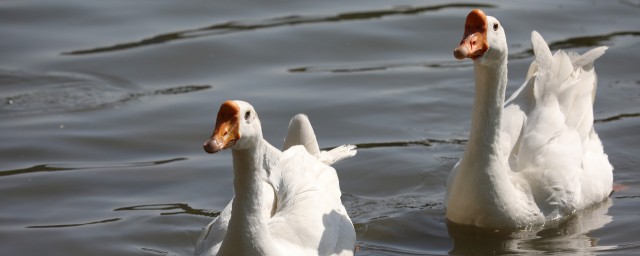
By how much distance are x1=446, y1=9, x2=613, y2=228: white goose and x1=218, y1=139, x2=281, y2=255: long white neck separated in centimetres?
163

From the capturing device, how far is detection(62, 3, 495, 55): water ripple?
41.4ft

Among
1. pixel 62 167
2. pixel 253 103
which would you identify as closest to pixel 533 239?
pixel 253 103

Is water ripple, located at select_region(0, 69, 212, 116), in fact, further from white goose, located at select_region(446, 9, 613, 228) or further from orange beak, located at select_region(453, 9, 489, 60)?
orange beak, located at select_region(453, 9, 489, 60)

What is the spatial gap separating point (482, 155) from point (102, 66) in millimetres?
5339

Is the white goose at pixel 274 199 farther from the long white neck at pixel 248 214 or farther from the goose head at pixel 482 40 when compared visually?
the goose head at pixel 482 40

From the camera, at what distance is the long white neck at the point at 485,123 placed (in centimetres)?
785

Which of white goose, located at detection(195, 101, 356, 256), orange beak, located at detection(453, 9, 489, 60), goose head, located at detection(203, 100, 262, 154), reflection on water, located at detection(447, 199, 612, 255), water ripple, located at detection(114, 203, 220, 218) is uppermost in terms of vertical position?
orange beak, located at detection(453, 9, 489, 60)

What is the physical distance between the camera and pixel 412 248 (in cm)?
795

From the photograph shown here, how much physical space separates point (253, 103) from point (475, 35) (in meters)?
3.79

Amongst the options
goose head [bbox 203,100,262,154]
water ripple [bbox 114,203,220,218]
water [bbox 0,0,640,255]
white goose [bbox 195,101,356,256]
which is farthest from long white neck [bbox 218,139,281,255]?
water ripple [bbox 114,203,220,218]

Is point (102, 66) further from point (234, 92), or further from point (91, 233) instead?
point (91, 233)

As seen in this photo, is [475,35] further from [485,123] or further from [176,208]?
[176,208]

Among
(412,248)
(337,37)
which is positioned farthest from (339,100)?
(412,248)

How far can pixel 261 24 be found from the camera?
43.3ft
